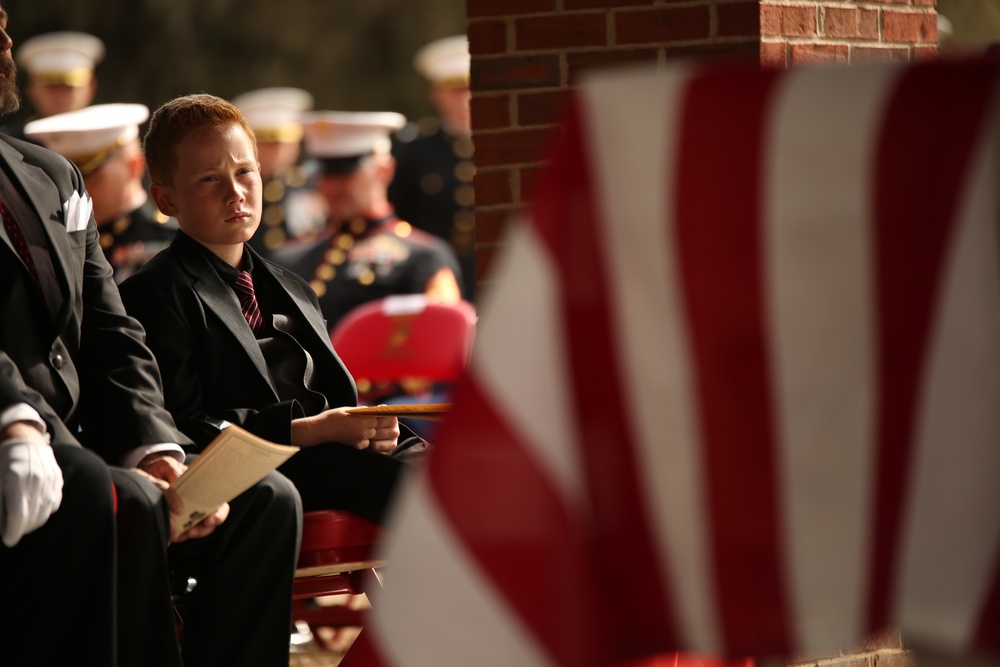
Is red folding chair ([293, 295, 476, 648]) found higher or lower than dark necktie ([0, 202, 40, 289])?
lower

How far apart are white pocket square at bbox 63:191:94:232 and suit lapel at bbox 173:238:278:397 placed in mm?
219

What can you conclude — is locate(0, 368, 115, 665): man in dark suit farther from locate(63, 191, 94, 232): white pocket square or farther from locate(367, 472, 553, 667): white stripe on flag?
locate(367, 472, 553, 667): white stripe on flag

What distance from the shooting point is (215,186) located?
285cm

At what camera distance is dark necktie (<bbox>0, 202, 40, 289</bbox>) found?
2.46 metres

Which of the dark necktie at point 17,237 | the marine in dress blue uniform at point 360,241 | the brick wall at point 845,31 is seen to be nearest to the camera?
the dark necktie at point 17,237

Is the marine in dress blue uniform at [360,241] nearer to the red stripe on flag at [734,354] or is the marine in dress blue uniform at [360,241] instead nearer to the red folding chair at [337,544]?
the red folding chair at [337,544]

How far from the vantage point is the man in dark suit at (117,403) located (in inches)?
95.4

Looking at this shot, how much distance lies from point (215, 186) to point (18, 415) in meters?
0.78

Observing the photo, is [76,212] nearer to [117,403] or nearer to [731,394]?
[117,403]

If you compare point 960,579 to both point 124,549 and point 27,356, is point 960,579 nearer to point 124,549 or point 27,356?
point 124,549

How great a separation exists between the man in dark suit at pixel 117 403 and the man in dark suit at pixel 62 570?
109 mm

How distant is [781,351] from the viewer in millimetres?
1391

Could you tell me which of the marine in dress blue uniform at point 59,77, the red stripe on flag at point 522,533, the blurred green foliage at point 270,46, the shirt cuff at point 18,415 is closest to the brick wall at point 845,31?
the shirt cuff at point 18,415

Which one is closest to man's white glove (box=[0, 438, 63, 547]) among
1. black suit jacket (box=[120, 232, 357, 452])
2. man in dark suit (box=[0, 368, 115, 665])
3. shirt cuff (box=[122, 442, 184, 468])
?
man in dark suit (box=[0, 368, 115, 665])
